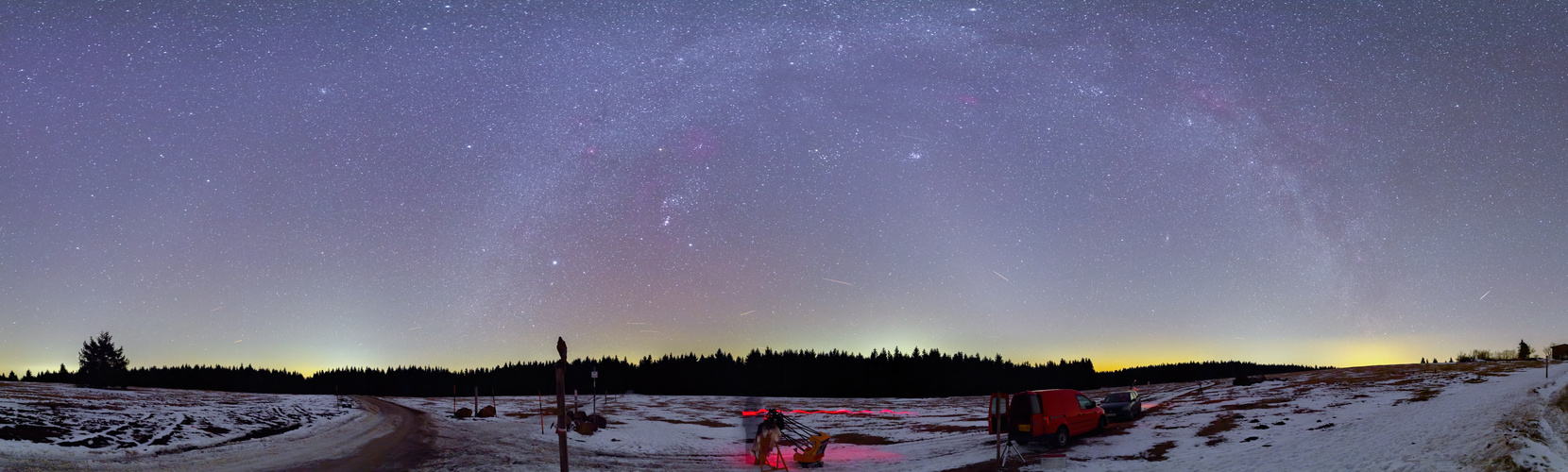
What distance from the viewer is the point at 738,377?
452 ft

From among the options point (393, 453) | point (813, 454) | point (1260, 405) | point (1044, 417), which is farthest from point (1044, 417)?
point (393, 453)

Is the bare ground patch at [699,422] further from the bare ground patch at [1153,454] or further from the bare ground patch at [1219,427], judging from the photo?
the bare ground patch at [1153,454]

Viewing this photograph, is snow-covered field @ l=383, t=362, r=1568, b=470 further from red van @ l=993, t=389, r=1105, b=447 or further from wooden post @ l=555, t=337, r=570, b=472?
wooden post @ l=555, t=337, r=570, b=472

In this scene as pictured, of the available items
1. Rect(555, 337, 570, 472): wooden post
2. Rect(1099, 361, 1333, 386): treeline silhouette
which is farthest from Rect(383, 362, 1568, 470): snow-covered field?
Rect(1099, 361, 1333, 386): treeline silhouette

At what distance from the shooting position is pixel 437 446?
1129 inches

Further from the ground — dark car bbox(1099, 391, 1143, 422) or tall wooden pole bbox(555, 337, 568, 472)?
tall wooden pole bbox(555, 337, 568, 472)

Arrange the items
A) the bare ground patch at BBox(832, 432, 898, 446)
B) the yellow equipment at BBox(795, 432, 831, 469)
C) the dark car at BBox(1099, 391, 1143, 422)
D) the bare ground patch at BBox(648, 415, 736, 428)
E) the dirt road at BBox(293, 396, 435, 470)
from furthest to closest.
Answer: the bare ground patch at BBox(648, 415, 736, 428) < the bare ground patch at BBox(832, 432, 898, 446) < the dark car at BBox(1099, 391, 1143, 422) < the yellow equipment at BBox(795, 432, 831, 469) < the dirt road at BBox(293, 396, 435, 470)

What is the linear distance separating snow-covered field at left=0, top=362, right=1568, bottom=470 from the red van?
0.60 m

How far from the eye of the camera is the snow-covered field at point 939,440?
1966 centimetres

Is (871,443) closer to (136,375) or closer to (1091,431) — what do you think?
(1091,431)

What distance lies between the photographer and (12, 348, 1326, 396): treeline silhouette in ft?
442

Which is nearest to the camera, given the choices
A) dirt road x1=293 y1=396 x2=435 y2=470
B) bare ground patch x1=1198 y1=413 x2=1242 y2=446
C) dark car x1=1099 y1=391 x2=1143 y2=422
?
dirt road x1=293 y1=396 x2=435 y2=470

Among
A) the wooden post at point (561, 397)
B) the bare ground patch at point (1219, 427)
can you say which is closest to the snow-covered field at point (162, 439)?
the wooden post at point (561, 397)

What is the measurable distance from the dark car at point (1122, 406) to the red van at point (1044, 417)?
6.43 m
